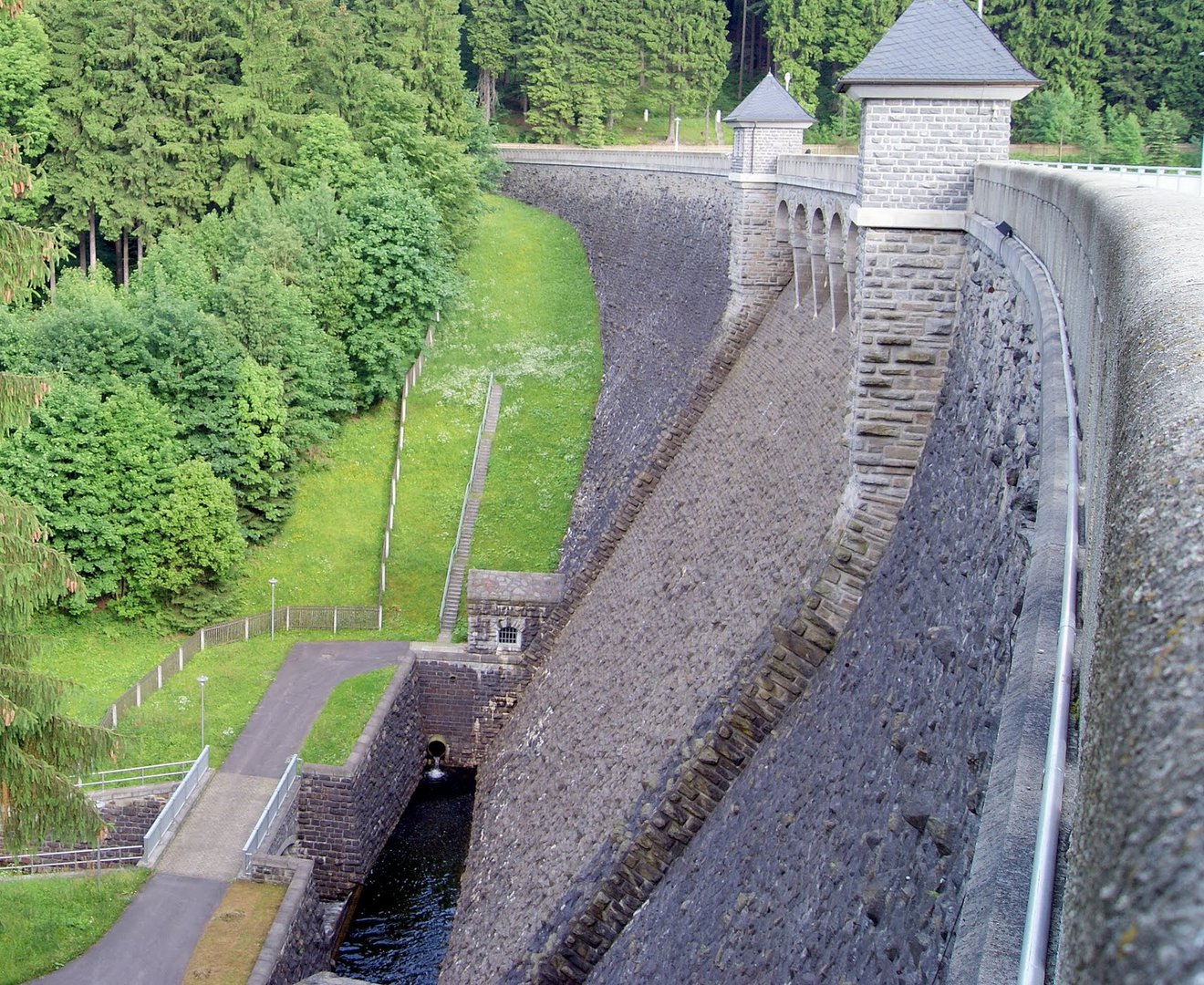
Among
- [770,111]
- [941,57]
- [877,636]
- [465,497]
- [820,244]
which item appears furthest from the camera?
[465,497]

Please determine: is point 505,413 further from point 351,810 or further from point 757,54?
point 757,54

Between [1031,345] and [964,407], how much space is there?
243 centimetres

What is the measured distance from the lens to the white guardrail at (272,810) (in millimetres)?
19311

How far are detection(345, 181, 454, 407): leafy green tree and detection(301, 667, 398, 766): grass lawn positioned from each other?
10.6 meters

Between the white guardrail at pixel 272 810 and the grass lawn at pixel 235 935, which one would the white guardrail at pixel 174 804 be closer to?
the white guardrail at pixel 272 810

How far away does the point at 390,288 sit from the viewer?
35250mm

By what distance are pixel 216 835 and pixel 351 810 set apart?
7.72ft

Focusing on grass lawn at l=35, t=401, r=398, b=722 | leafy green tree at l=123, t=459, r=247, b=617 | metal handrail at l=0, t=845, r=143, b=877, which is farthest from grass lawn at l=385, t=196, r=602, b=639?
metal handrail at l=0, t=845, r=143, b=877

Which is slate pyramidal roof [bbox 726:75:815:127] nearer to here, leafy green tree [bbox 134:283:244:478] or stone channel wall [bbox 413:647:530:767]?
stone channel wall [bbox 413:647:530:767]

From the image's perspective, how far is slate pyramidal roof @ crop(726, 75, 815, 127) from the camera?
24.6 m

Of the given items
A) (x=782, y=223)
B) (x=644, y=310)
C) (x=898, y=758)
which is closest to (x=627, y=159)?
(x=644, y=310)

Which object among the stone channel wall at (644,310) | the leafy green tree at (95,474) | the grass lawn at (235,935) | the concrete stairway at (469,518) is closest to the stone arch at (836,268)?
the stone channel wall at (644,310)

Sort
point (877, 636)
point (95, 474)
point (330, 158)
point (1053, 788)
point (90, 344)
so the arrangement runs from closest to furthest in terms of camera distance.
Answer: point (1053, 788) → point (877, 636) → point (95, 474) → point (90, 344) → point (330, 158)

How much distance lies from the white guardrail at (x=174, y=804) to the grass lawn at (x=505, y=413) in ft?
23.8
